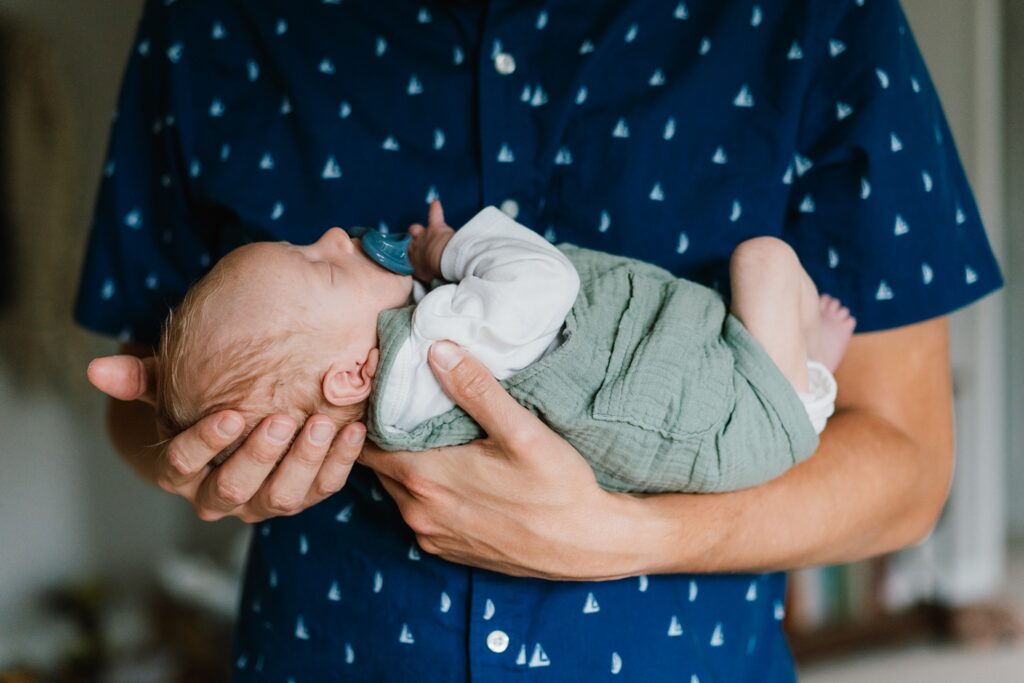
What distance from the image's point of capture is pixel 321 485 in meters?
0.92

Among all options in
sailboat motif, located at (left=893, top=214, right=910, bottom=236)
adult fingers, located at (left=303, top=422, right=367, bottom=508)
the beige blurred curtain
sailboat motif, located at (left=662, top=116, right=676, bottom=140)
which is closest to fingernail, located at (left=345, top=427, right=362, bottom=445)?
adult fingers, located at (left=303, top=422, right=367, bottom=508)

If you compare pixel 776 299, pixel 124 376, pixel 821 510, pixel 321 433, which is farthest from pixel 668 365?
pixel 124 376

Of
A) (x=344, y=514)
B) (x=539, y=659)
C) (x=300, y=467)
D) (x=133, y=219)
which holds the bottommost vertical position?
(x=539, y=659)

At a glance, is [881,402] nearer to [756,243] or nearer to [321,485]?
[756,243]

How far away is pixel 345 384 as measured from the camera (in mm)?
942

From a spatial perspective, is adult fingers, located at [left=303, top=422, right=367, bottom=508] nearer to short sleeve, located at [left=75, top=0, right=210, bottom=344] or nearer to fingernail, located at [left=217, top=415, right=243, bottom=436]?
fingernail, located at [left=217, top=415, right=243, bottom=436]

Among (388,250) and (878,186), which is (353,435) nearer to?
(388,250)

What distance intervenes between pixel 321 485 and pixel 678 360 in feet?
1.23

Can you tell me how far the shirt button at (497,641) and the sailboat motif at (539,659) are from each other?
31 mm

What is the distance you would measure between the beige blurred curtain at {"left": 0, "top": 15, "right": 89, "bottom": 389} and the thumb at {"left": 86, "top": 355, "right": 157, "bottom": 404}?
1979 mm

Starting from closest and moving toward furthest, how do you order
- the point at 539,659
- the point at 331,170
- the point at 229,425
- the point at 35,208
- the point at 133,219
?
the point at 229,425, the point at 539,659, the point at 331,170, the point at 133,219, the point at 35,208

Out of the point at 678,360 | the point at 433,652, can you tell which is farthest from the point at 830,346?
the point at 433,652

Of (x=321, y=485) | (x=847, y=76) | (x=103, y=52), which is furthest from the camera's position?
(x=103, y=52)

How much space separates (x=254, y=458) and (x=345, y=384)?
0.37 ft
